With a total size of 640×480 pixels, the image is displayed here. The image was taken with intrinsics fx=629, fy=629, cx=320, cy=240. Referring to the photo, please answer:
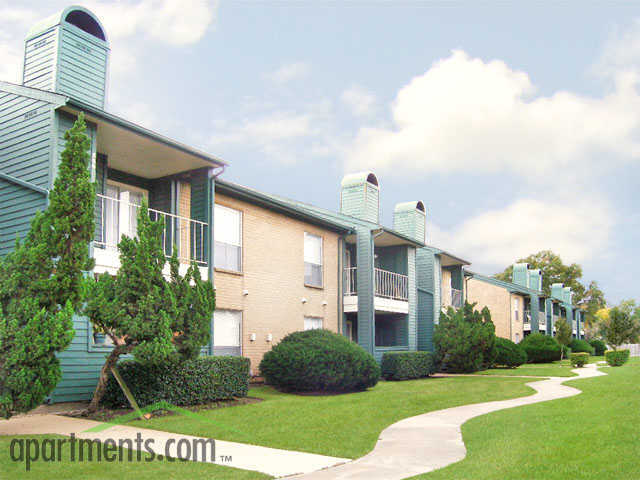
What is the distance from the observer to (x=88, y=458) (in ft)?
24.6

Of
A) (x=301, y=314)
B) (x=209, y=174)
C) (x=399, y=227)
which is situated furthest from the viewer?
(x=399, y=227)

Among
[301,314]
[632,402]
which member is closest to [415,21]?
[301,314]

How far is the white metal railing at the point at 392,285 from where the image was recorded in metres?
24.3

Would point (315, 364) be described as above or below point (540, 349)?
above

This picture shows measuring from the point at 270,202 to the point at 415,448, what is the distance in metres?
10.8

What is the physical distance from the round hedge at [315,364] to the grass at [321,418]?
420 millimetres

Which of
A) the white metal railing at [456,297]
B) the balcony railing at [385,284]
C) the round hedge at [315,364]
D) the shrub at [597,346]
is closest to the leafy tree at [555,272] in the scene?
the shrub at [597,346]

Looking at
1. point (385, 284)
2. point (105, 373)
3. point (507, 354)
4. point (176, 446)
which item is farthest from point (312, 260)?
point (176, 446)

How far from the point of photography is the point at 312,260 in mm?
21109

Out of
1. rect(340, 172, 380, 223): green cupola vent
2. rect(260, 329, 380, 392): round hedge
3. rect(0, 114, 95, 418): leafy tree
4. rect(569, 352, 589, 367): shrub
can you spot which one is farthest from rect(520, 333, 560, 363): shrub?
rect(0, 114, 95, 418): leafy tree

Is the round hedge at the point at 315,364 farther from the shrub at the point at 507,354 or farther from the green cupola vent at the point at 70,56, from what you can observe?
the shrub at the point at 507,354

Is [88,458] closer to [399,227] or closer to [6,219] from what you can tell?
[6,219]

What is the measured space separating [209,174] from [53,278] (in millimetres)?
6998

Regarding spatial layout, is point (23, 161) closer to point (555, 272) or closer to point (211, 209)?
point (211, 209)
